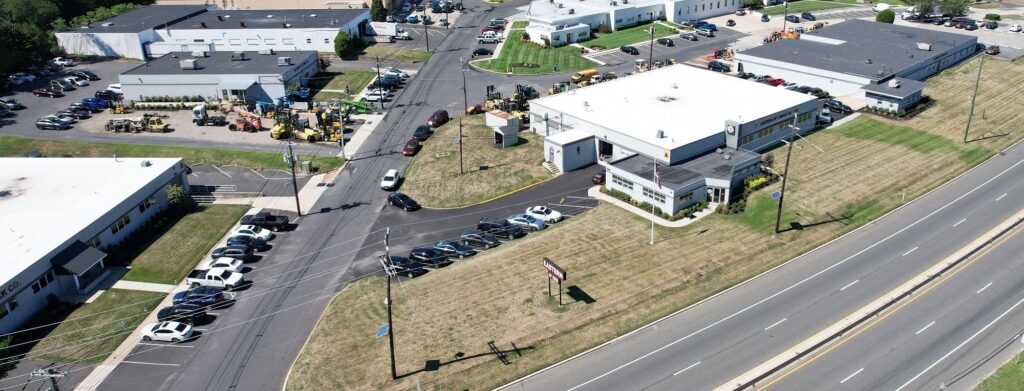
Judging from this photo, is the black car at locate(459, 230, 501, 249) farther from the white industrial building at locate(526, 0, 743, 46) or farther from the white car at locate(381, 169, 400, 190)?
the white industrial building at locate(526, 0, 743, 46)

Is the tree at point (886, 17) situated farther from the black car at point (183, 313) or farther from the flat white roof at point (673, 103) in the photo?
the black car at point (183, 313)

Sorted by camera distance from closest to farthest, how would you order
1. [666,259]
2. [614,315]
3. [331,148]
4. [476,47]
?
[614,315] < [666,259] < [331,148] < [476,47]

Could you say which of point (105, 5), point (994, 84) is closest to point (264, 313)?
point (994, 84)

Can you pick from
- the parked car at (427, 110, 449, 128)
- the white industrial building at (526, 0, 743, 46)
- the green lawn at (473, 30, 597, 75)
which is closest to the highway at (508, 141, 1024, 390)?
the parked car at (427, 110, 449, 128)

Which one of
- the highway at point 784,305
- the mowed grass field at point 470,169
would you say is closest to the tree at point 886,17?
the highway at point 784,305

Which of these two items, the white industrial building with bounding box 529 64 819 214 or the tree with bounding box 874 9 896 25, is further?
the tree with bounding box 874 9 896 25

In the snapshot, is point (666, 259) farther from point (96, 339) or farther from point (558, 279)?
point (96, 339)
